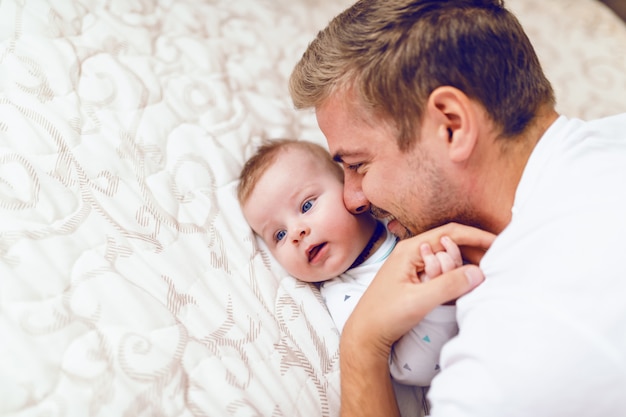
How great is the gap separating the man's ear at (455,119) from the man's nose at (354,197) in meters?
0.27

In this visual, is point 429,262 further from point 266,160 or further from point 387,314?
point 266,160

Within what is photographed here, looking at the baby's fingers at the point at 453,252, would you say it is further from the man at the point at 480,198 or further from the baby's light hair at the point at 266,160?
the baby's light hair at the point at 266,160

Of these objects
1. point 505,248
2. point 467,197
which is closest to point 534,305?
point 505,248

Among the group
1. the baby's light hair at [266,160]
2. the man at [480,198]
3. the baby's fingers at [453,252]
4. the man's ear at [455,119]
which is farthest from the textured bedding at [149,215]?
the man's ear at [455,119]

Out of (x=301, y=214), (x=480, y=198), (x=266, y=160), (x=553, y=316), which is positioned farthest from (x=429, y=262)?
(x=266, y=160)

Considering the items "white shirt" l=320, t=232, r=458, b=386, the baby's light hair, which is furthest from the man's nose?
"white shirt" l=320, t=232, r=458, b=386

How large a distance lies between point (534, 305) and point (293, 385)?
442mm

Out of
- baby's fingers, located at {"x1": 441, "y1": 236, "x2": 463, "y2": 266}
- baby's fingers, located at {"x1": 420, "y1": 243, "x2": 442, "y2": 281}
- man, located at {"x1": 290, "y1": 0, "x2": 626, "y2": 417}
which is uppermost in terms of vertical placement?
man, located at {"x1": 290, "y1": 0, "x2": 626, "y2": 417}

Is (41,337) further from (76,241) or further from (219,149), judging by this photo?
(219,149)

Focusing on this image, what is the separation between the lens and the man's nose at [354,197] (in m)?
1.16

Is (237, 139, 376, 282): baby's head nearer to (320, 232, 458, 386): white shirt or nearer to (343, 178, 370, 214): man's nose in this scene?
(343, 178, 370, 214): man's nose

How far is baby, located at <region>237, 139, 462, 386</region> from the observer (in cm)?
118

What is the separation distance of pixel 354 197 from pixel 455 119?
0.33 metres

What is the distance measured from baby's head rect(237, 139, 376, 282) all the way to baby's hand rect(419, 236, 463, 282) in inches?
11.5
